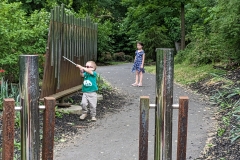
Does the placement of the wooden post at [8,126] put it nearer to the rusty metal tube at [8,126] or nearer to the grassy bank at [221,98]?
the rusty metal tube at [8,126]

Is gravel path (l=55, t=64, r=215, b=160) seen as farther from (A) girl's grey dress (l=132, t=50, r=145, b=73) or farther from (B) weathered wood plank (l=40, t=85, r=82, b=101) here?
(A) girl's grey dress (l=132, t=50, r=145, b=73)

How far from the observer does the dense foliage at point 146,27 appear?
8.87m

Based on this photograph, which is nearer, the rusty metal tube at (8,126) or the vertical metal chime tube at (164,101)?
the rusty metal tube at (8,126)

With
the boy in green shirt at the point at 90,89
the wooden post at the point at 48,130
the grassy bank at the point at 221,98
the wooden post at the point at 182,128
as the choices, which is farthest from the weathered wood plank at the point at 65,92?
the wooden post at the point at 182,128

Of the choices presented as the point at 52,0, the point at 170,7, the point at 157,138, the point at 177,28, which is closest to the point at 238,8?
the point at 157,138

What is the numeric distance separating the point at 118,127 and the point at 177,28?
22.7 metres

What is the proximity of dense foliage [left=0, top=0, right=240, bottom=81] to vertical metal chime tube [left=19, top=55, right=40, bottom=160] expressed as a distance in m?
5.56

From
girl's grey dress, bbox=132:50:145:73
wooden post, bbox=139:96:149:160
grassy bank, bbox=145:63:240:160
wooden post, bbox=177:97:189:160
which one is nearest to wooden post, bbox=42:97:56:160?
wooden post, bbox=139:96:149:160

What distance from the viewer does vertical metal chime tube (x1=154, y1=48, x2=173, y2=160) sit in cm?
268

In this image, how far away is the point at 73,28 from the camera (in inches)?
302

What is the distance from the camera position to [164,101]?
2678 mm

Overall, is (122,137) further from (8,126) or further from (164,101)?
(8,126)

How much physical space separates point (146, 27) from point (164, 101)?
23108 millimetres

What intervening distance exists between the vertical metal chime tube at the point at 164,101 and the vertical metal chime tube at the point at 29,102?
0.86 m
